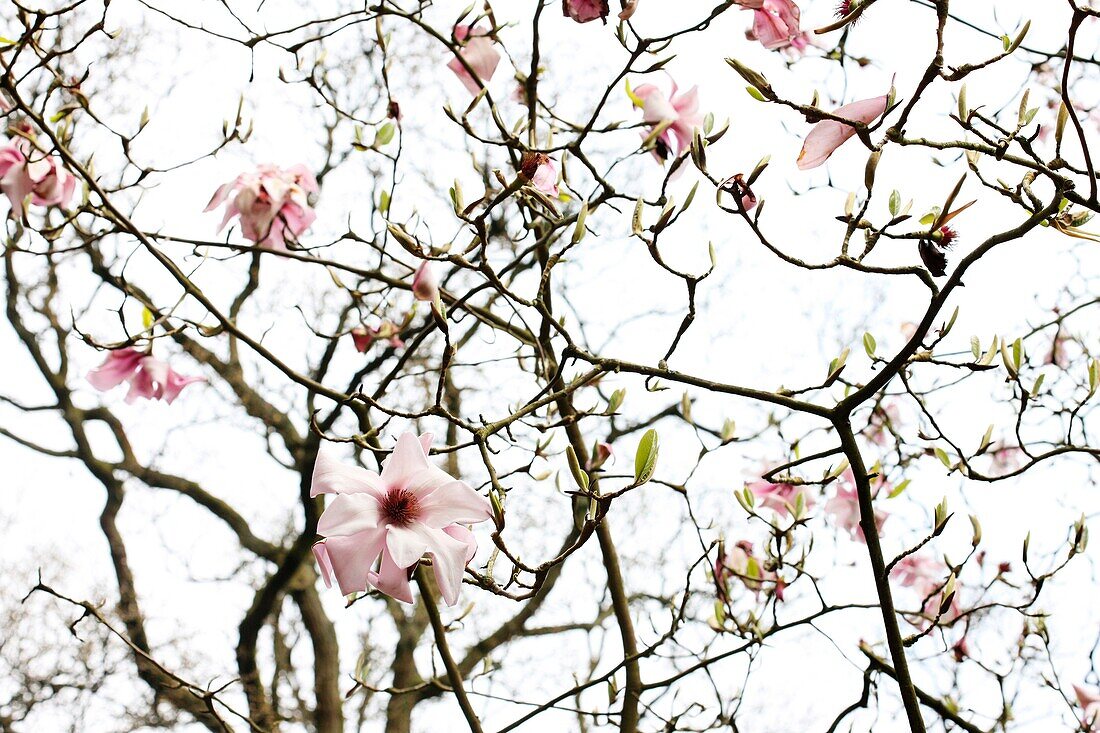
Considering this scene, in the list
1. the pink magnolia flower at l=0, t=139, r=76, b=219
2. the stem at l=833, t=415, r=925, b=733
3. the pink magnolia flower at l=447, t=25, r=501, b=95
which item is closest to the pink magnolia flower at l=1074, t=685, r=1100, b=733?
the stem at l=833, t=415, r=925, b=733

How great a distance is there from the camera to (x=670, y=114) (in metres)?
1.10

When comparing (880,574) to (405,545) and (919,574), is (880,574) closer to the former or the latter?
(405,545)

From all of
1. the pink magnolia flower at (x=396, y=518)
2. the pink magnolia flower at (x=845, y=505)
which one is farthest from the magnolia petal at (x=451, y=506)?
the pink magnolia flower at (x=845, y=505)

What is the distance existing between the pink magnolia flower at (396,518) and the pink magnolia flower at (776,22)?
613 millimetres

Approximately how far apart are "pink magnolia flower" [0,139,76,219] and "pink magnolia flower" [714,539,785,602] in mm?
1068

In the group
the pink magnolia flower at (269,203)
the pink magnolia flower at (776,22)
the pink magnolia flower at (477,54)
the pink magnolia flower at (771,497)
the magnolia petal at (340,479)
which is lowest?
the magnolia petal at (340,479)

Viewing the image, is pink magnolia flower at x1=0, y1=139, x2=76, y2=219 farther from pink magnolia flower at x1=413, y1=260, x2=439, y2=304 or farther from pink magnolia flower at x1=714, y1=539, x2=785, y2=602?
pink magnolia flower at x1=714, y1=539, x2=785, y2=602

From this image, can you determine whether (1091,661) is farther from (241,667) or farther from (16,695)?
(16,695)

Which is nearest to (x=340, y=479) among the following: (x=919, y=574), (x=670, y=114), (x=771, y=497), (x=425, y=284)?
(x=425, y=284)

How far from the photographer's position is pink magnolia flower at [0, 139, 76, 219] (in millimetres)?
1312

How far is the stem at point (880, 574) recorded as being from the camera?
2.96 feet

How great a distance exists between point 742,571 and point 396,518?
38.4 inches

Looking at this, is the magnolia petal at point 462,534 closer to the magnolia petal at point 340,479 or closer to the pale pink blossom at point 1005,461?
the magnolia petal at point 340,479

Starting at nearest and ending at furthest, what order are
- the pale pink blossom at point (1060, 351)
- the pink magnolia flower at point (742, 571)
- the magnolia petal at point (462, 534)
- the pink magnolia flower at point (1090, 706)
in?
the magnolia petal at point (462, 534), the pink magnolia flower at point (742, 571), the pink magnolia flower at point (1090, 706), the pale pink blossom at point (1060, 351)
